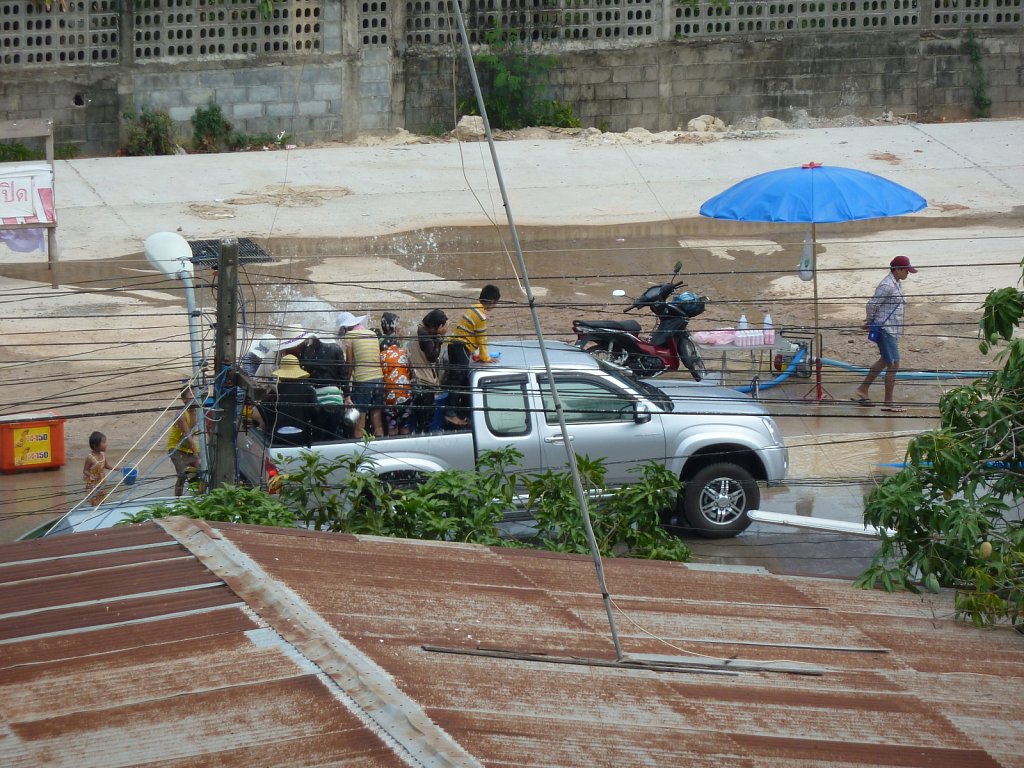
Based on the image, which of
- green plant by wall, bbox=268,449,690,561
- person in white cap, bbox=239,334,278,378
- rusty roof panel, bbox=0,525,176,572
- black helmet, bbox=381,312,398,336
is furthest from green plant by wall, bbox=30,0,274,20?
rusty roof panel, bbox=0,525,176,572

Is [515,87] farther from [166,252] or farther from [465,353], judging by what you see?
[166,252]

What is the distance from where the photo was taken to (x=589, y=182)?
18281 millimetres

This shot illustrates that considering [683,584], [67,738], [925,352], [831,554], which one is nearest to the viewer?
[67,738]

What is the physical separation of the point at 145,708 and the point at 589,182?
1521cm

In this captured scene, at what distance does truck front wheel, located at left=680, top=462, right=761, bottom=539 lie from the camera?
31.0 feet

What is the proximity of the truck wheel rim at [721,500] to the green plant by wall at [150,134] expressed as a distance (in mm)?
13807

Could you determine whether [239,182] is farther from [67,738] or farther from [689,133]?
[67,738]

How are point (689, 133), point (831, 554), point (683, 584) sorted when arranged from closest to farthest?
point (683, 584) → point (831, 554) → point (689, 133)

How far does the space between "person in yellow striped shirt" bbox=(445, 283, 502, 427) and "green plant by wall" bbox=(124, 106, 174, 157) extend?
1094 centimetres

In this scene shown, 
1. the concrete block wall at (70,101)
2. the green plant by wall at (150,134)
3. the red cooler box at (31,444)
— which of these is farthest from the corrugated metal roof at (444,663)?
the concrete block wall at (70,101)

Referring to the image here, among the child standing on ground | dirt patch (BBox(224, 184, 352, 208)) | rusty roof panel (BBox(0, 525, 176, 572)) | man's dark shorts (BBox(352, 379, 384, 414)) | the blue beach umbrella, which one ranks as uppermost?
dirt patch (BBox(224, 184, 352, 208))

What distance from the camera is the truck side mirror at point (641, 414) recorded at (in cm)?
941

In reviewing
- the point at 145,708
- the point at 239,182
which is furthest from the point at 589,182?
the point at 145,708

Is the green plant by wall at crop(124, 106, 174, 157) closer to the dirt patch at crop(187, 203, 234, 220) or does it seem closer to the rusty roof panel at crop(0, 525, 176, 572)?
the dirt patch at crop(187, 203, 234, 220)
